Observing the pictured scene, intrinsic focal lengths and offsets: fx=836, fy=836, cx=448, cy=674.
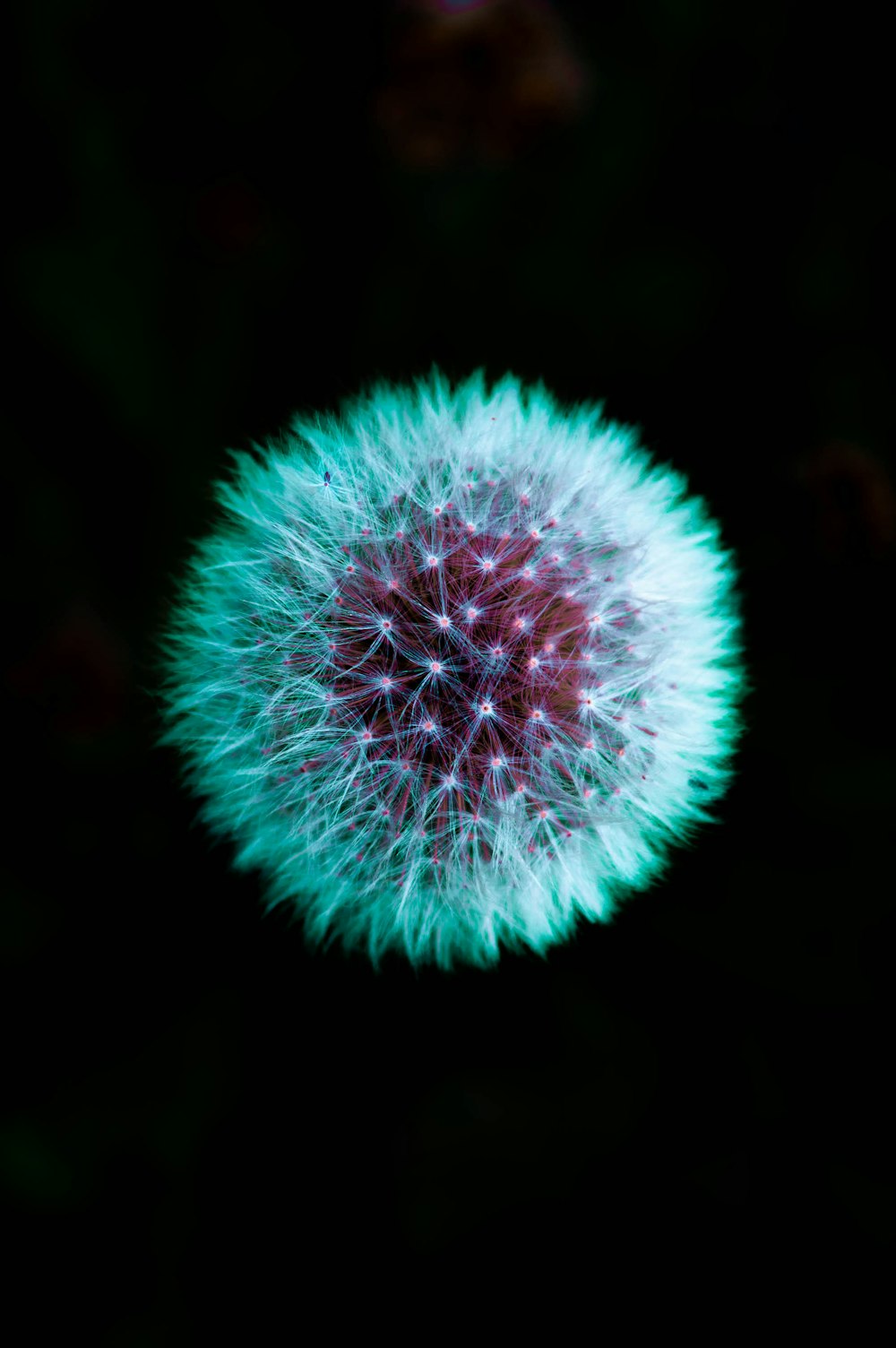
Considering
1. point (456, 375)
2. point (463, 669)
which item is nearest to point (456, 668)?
point (463, 669)

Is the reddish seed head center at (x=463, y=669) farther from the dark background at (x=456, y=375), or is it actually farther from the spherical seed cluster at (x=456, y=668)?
the dark background at (x=456, y=375)

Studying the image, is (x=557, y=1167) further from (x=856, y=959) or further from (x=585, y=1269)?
(x=856, y=959)

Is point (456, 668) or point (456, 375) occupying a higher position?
point (456, 375)

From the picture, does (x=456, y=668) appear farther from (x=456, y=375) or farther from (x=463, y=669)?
(x=456, y=375)

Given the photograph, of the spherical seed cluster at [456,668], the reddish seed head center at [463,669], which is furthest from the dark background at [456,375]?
the reddish seed head center at [463,669]

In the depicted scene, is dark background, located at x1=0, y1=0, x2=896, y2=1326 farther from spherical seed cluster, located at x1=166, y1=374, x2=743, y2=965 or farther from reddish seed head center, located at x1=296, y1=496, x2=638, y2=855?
reddish seed head center, located at x1=296, y1=496, x2=638, y2=855

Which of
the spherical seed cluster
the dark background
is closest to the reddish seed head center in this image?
the spherical seed cluster

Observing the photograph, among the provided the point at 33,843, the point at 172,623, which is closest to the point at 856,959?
the point at 172,623

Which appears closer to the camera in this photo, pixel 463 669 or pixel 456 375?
pixel 463 669
